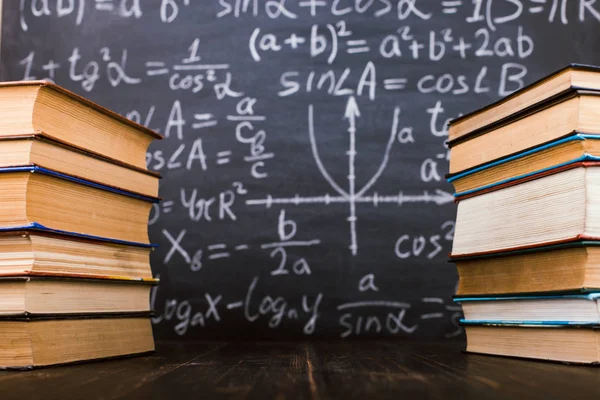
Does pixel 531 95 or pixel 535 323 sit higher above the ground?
pixel 531 95

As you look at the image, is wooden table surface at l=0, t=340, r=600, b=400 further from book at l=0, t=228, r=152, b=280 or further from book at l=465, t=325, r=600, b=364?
book at l=0, t=228, r=152, b=280

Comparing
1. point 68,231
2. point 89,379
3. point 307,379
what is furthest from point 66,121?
point 307,379

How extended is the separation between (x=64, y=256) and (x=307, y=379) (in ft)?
1.63

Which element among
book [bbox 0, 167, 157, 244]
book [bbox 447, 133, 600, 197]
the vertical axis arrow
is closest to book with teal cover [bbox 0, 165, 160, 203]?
book [bbox 0, 167, 157, 244]

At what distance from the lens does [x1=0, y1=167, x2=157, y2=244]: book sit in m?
1.01

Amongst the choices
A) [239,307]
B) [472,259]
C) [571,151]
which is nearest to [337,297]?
[239,307]

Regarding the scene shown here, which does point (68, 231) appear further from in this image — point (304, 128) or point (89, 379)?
point (304, 128)

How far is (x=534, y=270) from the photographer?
1.10 meters

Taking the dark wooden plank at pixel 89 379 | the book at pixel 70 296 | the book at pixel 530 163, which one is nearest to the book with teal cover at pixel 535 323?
the book at pixel 530 163

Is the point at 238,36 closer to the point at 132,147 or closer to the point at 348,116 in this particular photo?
the point at 348,116

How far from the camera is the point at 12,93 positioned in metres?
1.03

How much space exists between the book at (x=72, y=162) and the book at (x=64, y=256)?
11 cm

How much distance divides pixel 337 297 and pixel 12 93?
1.18 m

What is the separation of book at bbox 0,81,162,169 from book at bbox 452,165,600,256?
27.3 inches
